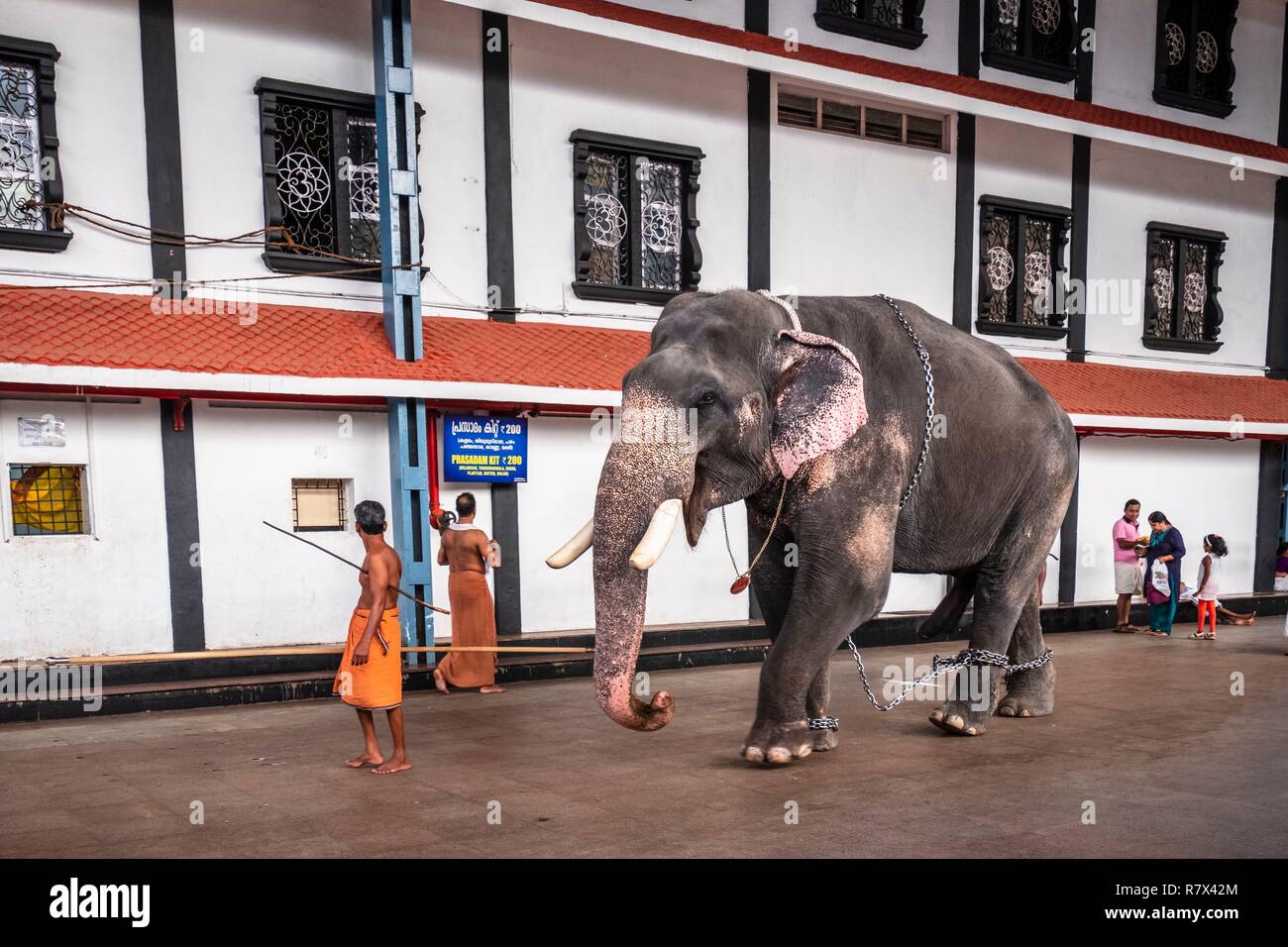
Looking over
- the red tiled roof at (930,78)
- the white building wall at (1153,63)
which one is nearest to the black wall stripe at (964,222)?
the red tiled roof at (930,78)

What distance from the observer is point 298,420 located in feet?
30.6

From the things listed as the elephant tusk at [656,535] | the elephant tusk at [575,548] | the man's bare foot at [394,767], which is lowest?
the man's bare foot at [394,767]

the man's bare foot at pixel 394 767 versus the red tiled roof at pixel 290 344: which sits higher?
the red tiled roof at pixel 290 344

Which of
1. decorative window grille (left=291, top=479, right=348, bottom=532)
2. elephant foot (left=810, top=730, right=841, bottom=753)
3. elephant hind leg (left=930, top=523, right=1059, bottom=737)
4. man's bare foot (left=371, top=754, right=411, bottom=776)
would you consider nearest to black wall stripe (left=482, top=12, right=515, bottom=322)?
decorative window grille (left=291, top=479, right=348, bottom=532)

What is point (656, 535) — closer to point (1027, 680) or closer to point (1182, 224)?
point (1027, 680)

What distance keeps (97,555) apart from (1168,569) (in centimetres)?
1056

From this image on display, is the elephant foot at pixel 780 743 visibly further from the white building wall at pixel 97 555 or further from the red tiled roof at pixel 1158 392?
the red tiled roof at pixel 1158 392

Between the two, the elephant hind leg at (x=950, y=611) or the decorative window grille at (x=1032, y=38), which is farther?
the decorative window grille at (x=1032, y=38)

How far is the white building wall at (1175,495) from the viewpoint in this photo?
13977mm

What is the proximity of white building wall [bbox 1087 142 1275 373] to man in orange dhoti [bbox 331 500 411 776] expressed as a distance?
10.9m

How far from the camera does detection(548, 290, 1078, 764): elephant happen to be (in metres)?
4.97

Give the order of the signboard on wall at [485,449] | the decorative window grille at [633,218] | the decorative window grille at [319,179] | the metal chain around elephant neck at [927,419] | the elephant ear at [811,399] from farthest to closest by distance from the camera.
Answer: the decorative window grille at [633,218], the signboard on wall at [485,449], the decorative window grille at [319,179], the metal chain around elephant neck at [927,419], the elephant ear at [811,399]

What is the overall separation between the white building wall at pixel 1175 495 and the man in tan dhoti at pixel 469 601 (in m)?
8.14

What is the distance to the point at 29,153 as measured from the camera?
27.6ft
